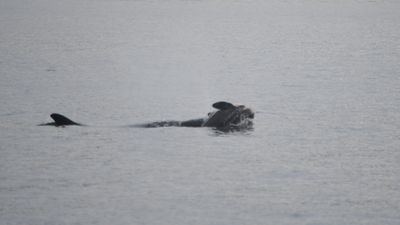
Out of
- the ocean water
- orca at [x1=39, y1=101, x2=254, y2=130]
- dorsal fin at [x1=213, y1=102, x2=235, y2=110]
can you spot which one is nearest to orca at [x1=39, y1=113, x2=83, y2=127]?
orca at [x1=39, y1=101, x2=254, y2=130]

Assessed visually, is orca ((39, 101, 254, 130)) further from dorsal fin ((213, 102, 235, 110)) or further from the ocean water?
the ocean water

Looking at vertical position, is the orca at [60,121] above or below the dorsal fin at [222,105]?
below

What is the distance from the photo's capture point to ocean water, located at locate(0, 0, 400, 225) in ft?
71.6

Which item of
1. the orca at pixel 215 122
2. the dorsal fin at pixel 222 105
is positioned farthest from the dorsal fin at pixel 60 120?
the dorsal fin at pixel 222 105

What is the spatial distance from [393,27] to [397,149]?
256 ft

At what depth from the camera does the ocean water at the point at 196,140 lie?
859 inches

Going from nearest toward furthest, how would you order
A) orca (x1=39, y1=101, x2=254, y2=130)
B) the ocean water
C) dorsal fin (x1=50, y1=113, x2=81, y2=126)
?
the ocean water
dorsal fin (x1=50, y1=113, x2=81, y2=126)
orca (x1=39, y1=101, x2=254, y2=130)

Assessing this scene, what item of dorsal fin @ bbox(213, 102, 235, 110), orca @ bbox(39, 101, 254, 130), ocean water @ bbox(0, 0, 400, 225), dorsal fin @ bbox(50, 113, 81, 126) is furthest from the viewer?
orca @ bbox(39, 101, 254, 130)

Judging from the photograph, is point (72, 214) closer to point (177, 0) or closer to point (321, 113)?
point (321, 113)

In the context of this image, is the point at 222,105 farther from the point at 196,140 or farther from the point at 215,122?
the point at 196,140

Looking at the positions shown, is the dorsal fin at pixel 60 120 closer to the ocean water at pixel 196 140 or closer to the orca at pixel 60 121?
the orca at pixel 60 121

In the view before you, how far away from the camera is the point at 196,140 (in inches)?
1171

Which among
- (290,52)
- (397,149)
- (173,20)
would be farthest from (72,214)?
(173,20)

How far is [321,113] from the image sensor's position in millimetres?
36469
